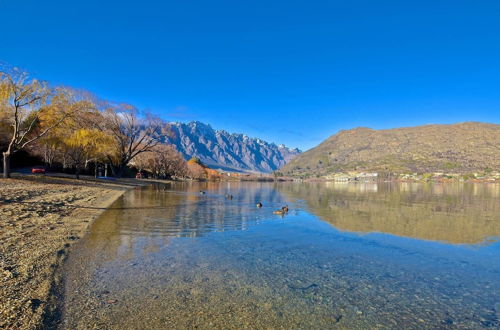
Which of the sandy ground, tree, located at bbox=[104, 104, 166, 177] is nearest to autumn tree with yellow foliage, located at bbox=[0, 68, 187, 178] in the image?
tree, located at bbox=[104, 104, 166, 177]

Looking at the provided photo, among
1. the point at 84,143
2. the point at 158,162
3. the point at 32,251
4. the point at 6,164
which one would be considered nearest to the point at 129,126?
the point at 84,143

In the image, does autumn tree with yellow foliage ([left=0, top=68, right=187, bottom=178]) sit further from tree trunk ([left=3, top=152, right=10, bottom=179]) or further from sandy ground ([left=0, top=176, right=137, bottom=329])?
sandy ground ([left=0, top=176, right=137, bottom=329])

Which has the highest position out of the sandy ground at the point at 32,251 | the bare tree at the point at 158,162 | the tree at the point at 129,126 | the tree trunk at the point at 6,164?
the tree at the point at 129,126

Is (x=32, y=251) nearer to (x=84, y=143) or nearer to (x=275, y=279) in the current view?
(x=275, y=279)

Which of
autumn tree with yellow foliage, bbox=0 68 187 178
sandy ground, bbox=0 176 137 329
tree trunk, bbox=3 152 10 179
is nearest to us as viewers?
sandy ground, bbox=0 176 137 329

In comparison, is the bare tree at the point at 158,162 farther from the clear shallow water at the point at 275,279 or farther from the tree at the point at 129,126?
the clear shallow water at the point at 275,279

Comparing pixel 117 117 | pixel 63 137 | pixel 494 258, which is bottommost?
pixel 494 258

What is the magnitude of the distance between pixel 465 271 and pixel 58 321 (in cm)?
1320

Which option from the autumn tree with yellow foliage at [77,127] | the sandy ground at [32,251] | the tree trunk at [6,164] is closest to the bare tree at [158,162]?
the autumn tree with yellow foliage at [77,127]

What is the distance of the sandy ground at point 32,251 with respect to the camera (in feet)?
21.0

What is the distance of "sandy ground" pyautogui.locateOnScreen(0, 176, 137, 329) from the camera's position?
21.0 feet

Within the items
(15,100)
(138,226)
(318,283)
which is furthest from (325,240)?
(15,100)

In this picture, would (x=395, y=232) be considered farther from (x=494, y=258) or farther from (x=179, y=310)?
(x=179, y=310)

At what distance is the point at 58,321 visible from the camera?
6.19 meters
